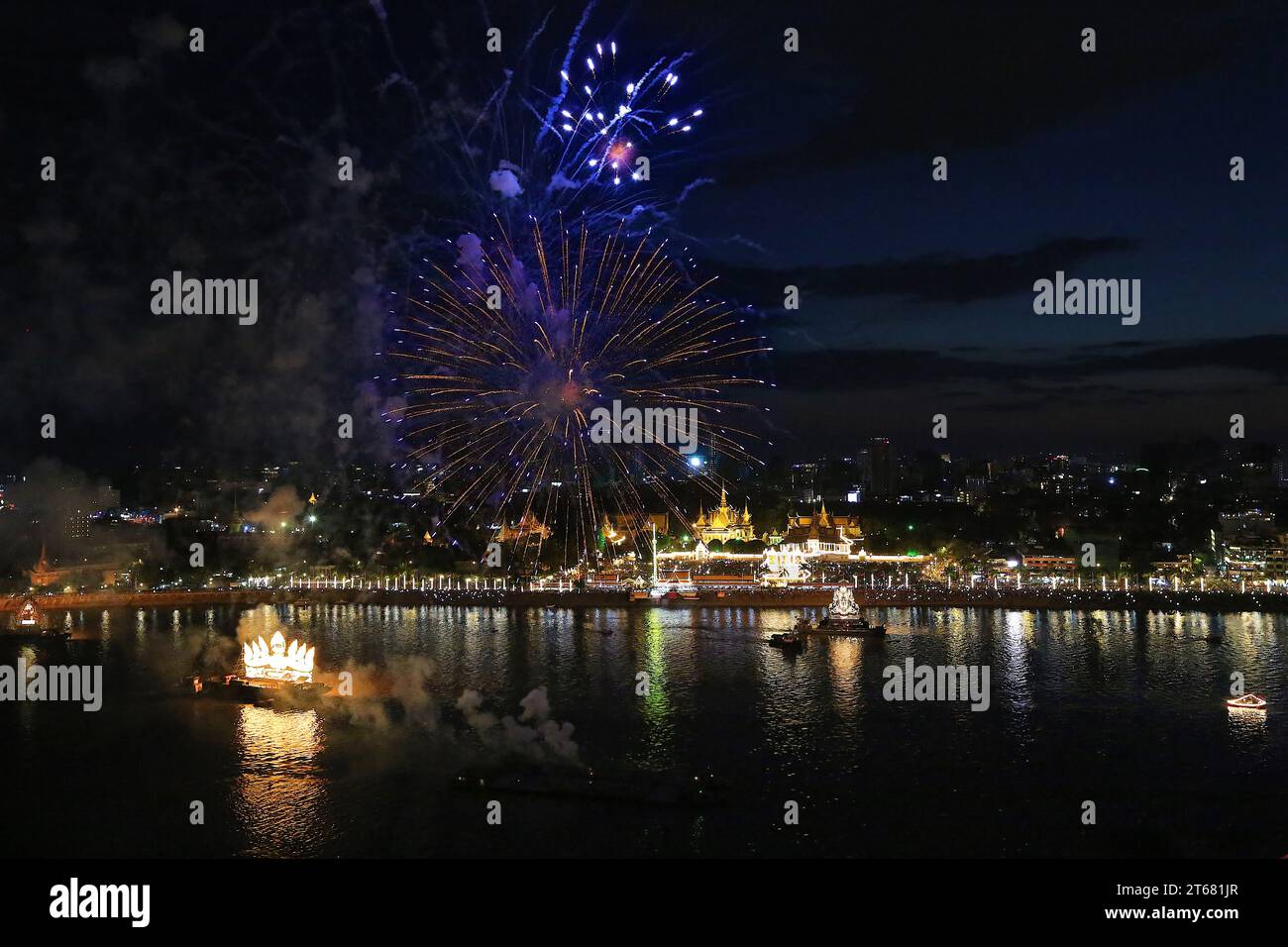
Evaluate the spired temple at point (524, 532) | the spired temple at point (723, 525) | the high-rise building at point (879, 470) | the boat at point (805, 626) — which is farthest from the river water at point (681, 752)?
the high-rise building at point (879, 470)

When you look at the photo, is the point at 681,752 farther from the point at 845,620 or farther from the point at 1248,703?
the point at 845,620

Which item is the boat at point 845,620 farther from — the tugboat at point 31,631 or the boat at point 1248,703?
the tugboat at point 31,631

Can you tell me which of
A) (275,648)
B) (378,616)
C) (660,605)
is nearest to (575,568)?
(660,605)

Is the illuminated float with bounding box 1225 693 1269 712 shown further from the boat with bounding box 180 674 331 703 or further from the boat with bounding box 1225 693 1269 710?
the boat with bounding box 180 674 331 703

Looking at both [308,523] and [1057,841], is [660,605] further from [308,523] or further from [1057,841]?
[1057,841]

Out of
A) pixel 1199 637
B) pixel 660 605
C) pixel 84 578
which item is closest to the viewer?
pixel 1199 637
